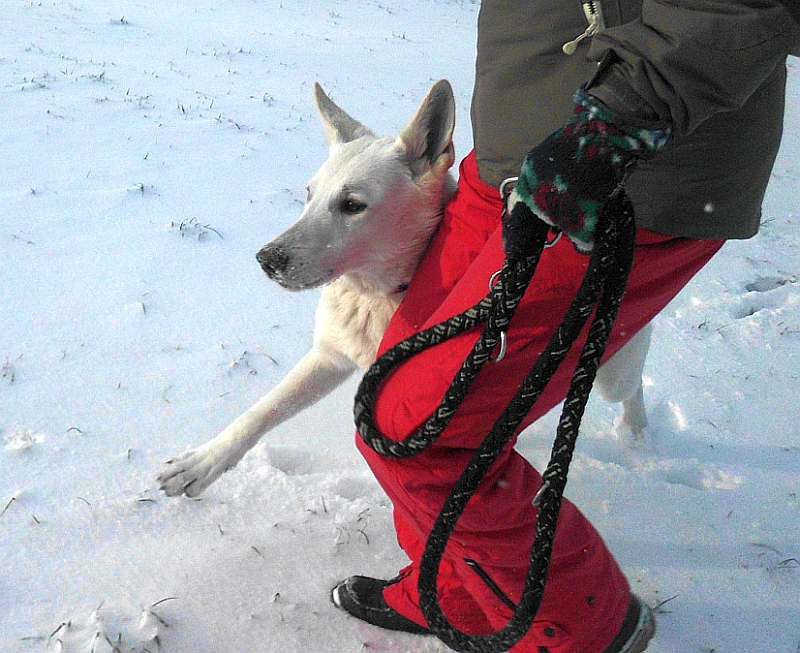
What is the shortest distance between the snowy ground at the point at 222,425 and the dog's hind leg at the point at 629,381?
0.10 metres

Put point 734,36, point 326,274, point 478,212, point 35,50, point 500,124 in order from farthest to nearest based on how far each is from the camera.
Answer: point 35,50
point 326,274
point 478,212
point 500,124
point 734,36

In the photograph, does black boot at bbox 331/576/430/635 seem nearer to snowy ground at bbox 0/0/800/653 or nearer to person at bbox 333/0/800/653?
snowy ground at bbox 0/0/800/653

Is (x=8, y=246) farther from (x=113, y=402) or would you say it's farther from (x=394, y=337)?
(x=394, y=337)

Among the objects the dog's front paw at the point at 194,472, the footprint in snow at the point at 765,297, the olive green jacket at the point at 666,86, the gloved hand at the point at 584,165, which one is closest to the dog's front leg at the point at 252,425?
the dog's front paw at the point at 194,472

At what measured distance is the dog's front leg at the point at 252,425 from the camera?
202 centimetres

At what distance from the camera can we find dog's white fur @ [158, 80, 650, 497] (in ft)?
6.40

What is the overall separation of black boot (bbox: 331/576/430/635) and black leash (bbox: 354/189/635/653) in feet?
1.30

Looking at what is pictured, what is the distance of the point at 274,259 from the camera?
189 cm

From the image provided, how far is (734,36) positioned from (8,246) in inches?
138

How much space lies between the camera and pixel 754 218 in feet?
4.73

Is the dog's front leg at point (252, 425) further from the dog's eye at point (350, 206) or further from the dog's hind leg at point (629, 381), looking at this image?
the dog's hind leg at point (629, 381)

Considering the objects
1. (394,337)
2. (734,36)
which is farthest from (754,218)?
(394,337)

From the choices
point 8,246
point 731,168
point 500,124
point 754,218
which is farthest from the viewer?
point 8,246

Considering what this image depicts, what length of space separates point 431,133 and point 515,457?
118 centimetres
